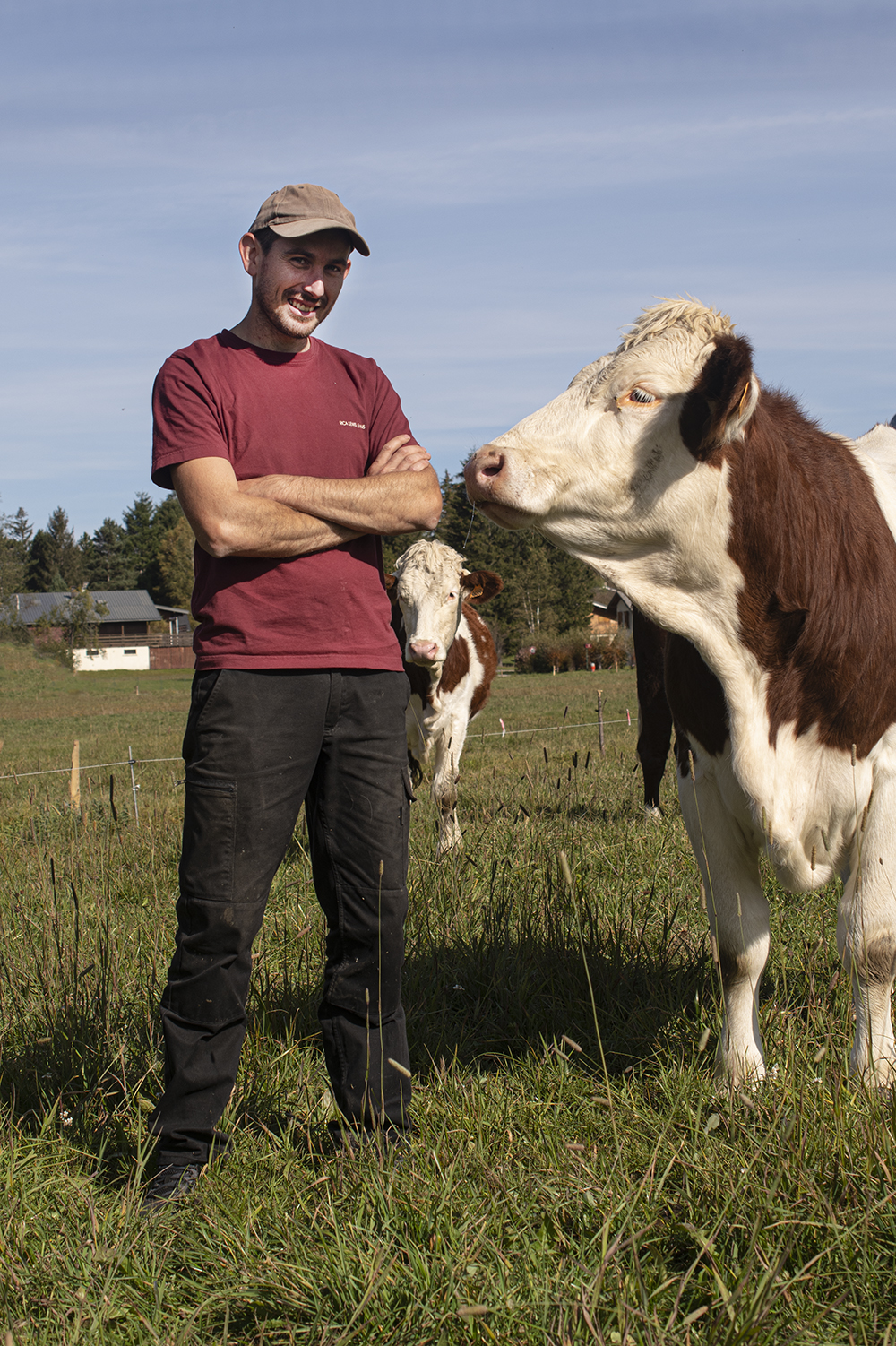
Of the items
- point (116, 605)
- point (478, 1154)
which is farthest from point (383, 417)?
point (116, 605)

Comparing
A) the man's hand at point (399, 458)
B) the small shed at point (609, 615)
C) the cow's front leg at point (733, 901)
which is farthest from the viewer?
the small shed at point (609, 615)

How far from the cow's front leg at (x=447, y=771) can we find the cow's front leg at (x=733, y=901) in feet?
10.5

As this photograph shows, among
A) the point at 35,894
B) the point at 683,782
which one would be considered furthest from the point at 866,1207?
the point at 35,894

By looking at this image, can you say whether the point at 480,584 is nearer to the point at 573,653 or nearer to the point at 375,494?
the point at 375,494

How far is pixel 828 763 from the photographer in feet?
9.77

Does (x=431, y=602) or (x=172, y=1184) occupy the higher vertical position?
(x=431, y=602)

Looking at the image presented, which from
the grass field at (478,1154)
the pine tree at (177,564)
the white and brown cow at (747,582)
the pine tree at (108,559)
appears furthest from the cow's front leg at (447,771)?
the pine tree at (108,559)

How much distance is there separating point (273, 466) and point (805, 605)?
4.94 feet

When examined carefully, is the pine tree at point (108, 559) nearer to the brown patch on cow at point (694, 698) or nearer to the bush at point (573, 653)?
the bush at point (573, 653)

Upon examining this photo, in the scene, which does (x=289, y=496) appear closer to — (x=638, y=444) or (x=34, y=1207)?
(x=638, y=444)

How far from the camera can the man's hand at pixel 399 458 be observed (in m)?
2.96

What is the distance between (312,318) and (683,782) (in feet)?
6.04

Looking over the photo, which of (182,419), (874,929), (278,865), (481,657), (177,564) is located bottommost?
(874,929)

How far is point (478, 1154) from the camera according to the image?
2508 mm
